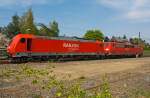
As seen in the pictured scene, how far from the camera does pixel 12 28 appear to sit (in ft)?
301

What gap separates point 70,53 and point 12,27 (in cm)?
5395

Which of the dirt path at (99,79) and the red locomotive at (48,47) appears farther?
the red locomotive at (48,47)

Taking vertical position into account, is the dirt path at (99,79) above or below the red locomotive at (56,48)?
below

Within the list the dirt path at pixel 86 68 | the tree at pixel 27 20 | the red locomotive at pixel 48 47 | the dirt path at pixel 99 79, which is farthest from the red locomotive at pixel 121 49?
the tree at pixel 27 20

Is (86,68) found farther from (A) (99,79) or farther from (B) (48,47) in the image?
(B) (48,47)

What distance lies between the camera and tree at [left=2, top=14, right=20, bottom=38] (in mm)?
90637

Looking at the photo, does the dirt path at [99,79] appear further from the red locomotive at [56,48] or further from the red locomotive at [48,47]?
the red locomotive at [56,48]

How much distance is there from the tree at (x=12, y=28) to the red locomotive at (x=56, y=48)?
43022 millimetres

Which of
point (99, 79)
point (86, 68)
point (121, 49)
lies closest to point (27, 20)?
point (121, 49)

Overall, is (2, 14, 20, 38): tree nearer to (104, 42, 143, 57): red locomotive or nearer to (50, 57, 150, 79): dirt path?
(104, 42, 143, 57): red locomotive

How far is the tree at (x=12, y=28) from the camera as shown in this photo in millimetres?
90637

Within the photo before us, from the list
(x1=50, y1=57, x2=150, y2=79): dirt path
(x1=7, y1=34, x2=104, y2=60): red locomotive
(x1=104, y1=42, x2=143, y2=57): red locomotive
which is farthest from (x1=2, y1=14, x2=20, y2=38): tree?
(x1=50, y1=57, x2=150, y2=79): dirt path

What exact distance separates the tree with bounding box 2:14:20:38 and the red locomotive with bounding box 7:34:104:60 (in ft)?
156

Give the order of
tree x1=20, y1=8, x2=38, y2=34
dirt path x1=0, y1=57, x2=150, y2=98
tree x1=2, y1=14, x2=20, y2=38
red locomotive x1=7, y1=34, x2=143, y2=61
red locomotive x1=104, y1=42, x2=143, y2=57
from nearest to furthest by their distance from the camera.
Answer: dirt path x1=0, y1=57, x2=150, y2=98 < red locomotive x1=7, y1=34, x2=143, y2=61 < red locomotive x1=104, y1=42, x2=143, y2=57 < tree x1=20, y1=8, x2=38, y2=34 < tree x1=2, y1=14, x2=20, y2=38
